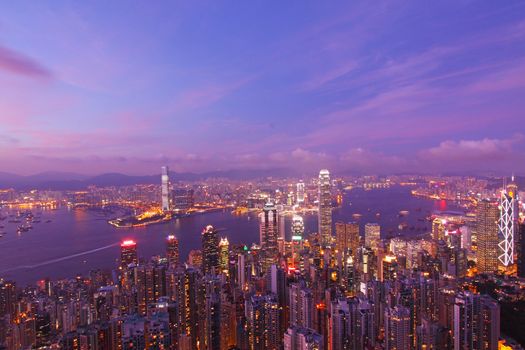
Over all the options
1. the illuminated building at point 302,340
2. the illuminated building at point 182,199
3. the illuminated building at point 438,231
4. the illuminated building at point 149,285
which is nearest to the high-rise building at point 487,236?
the illuminated building at point 438,231

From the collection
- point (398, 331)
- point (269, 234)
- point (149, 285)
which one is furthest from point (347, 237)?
point (398, 331)

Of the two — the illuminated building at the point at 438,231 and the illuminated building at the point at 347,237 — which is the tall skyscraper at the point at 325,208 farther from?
the illuminated building at the point at 438,231

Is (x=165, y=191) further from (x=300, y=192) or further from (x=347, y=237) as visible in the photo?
(x=347, y=237)

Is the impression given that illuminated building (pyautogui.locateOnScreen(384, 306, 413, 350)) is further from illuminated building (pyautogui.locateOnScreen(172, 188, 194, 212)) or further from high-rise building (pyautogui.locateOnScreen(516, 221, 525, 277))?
illuminated building (pyautogui.locateOnScreen(172, 188, 194, 212))

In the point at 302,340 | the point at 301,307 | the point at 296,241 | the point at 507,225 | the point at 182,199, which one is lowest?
the point at 296,241

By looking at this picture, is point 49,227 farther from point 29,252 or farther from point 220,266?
point 220,266

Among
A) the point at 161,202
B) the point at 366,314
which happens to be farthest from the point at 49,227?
the point at 366,314
